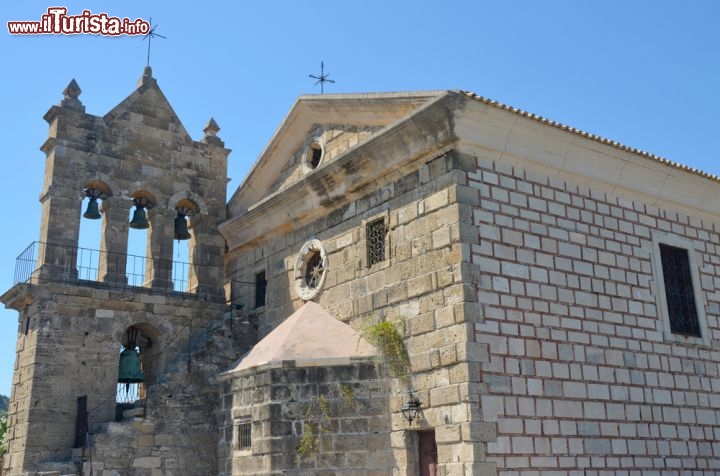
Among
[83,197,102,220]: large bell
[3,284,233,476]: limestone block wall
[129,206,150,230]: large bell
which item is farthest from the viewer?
[129,206,150,230]: large bell

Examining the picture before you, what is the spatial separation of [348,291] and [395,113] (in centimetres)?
261

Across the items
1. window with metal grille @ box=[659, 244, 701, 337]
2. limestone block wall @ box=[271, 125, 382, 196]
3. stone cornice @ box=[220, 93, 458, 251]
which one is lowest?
window with metal grille @ box=[659, 244, 701, 337]

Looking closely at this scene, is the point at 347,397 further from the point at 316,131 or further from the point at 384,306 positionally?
the point at 316,131

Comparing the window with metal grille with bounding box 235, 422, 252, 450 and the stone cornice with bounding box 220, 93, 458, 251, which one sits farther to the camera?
the window with metal grille with bounding box 235, 422, 252, 450

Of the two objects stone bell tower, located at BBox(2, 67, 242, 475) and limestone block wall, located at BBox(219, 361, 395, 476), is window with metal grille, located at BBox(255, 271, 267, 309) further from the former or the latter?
Answer: limestone block wall, located at BBox(219, 361, 395, 476)

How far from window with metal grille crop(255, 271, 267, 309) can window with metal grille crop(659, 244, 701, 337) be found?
6.46 m

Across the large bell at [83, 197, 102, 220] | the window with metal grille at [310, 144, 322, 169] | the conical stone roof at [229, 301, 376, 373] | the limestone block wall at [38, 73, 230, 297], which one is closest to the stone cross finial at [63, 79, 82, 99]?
the limestone block wall at [38, 73, 230, 297]

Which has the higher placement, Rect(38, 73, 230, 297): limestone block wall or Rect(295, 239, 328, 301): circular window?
Rect(38, 73, 230, 297): limestone block wall

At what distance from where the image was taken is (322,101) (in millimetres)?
11906

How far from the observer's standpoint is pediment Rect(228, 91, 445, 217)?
10.6 metres

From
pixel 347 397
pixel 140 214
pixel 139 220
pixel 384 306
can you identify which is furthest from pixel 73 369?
pixel 384 306

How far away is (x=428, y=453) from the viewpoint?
9.24m

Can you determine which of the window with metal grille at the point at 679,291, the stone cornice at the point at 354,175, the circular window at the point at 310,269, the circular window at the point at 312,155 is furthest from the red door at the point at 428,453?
the circular window at the point at 312,155

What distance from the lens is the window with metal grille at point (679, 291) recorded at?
11.4 m
